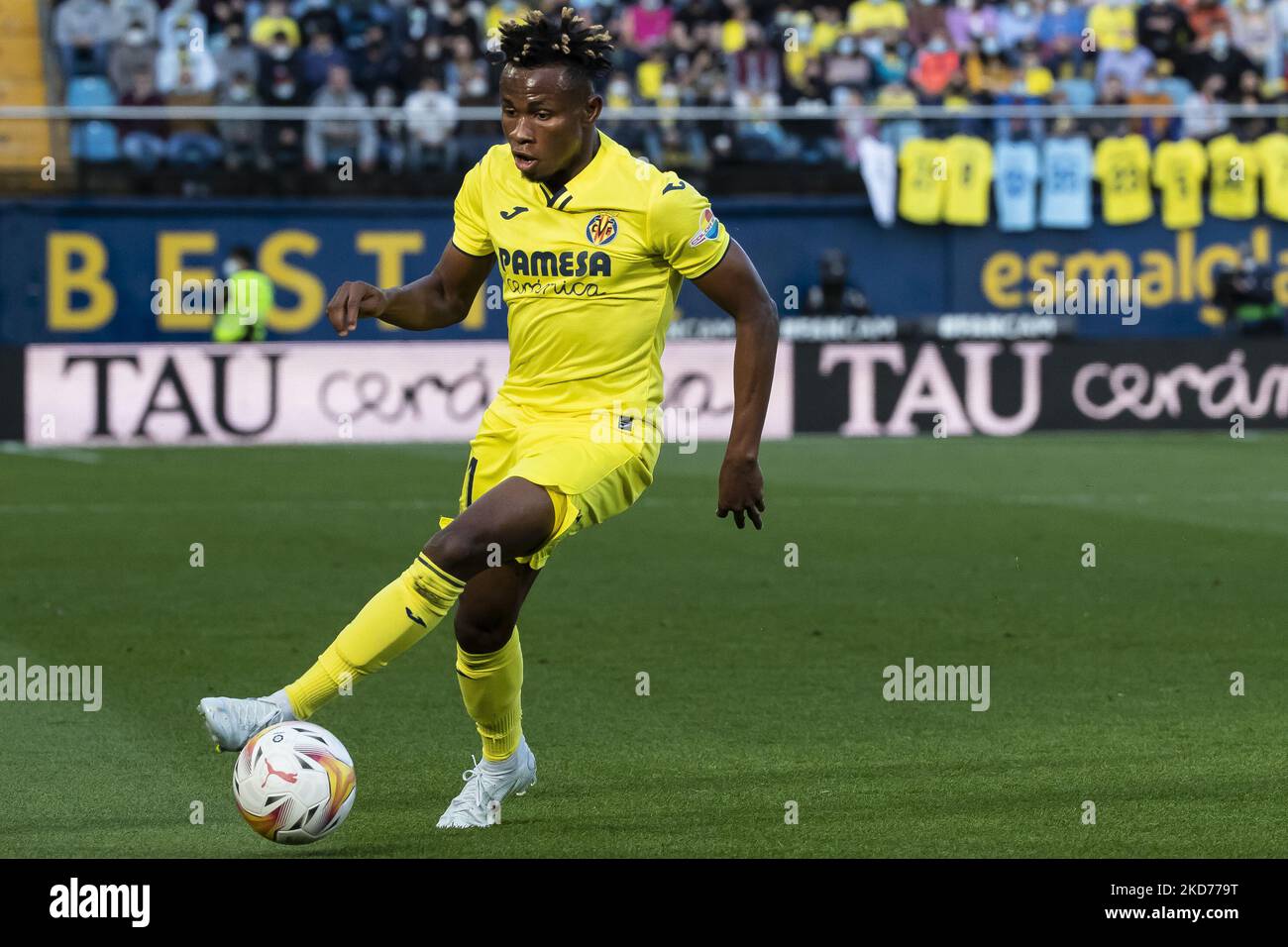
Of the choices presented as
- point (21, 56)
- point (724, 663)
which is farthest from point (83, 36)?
point (724, 663)

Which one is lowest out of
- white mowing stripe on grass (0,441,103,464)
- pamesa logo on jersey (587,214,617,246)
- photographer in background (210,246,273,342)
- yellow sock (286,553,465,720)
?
white mowing stripe on grass (0,441,103,464)

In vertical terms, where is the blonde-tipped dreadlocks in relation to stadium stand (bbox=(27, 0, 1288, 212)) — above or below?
above

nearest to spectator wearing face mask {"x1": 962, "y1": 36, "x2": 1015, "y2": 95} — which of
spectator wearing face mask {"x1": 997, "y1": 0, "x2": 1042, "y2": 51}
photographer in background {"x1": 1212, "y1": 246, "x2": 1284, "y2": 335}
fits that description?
spectator wearing face mask {"x1": 997, "y1": 0, "x2": 1042, "y2": 51}

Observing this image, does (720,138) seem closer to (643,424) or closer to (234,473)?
(234,473)

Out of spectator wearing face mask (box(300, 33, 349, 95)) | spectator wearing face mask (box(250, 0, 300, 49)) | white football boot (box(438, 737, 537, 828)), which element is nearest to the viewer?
white football boot (box(438, 737, 537, 828))

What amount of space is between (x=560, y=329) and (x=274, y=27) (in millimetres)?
19184

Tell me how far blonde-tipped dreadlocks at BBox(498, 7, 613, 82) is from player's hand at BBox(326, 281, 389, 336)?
0.73 m

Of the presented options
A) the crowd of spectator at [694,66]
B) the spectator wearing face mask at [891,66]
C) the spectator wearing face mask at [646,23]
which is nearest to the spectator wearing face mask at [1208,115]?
the crowd of spectator at [694,66]

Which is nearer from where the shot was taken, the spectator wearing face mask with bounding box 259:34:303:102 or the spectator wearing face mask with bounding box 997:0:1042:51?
the spectator wearing face mask with bounding box 259:34:303:102

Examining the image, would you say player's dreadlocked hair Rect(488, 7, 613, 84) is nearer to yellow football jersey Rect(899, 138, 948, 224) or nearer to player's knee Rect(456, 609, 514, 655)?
player's knee Rect(456, 609, 514, 655)

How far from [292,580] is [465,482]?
18.8 ft

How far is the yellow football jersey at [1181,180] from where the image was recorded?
23.3m

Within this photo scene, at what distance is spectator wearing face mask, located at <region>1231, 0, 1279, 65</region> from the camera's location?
25.8m

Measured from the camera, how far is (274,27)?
2408 centimetres
